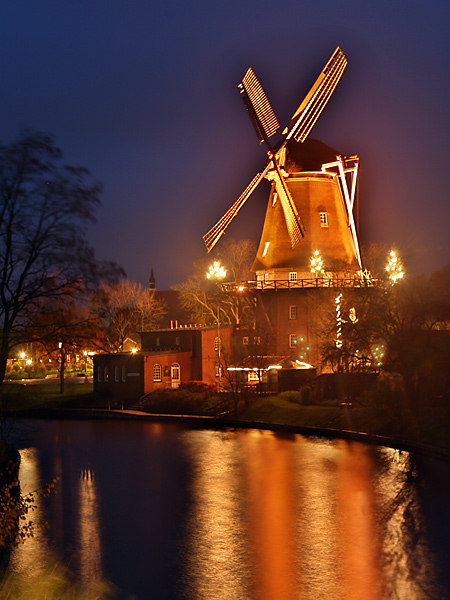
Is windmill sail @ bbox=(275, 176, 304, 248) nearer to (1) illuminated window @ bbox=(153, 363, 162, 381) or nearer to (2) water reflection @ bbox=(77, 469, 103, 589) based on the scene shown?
(1) illuminated window @ bbox=(153, 363, 162, 381)

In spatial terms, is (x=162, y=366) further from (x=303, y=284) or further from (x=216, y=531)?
(x=216, y=531)

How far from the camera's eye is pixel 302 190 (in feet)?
187

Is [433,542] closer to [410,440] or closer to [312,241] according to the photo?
[410,440]

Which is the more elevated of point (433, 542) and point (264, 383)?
point (264, 383)

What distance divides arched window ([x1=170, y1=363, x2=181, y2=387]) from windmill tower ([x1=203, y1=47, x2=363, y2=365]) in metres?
8.01

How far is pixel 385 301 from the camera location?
36781mm

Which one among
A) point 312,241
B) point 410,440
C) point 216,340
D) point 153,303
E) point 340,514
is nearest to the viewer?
→ point 340,514

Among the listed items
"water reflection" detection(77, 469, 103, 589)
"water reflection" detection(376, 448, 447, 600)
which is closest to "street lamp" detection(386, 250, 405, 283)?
"water reflection" detection(376, 448, 447, 600)

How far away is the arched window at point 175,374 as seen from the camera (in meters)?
58.8

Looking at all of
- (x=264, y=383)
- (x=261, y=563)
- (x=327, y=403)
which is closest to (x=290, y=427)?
(x=327, y=403)

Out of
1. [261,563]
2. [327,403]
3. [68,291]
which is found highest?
[68,291]

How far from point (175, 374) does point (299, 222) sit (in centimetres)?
1541

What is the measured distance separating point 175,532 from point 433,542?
658 centimetres

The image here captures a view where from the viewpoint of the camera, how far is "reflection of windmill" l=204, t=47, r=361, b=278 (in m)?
56.6
